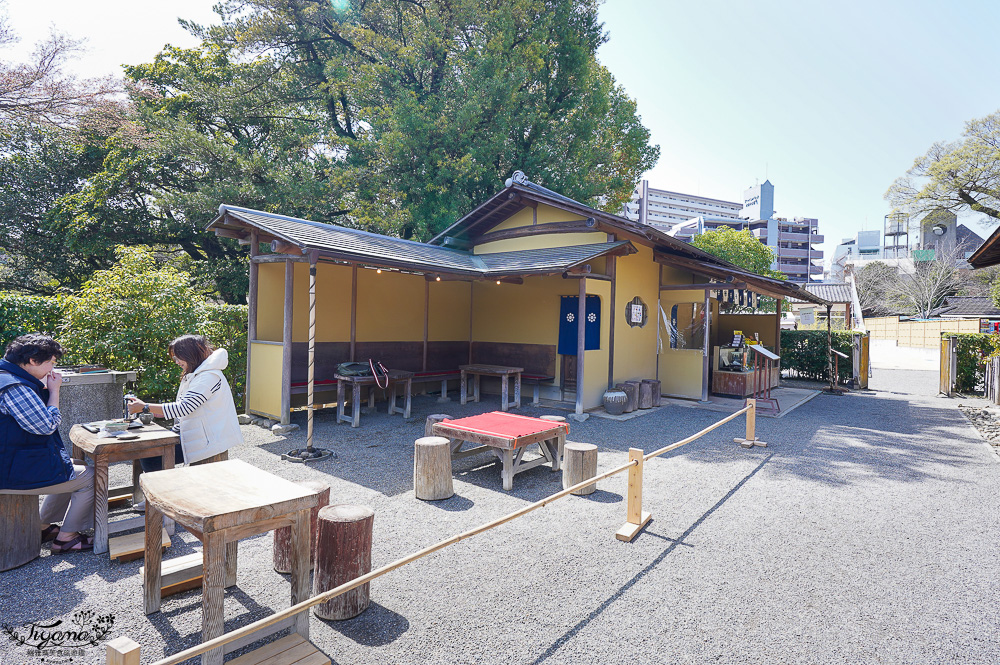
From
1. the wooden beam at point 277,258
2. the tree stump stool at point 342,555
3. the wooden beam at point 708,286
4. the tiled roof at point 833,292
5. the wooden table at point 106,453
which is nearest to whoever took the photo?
the tree stump stool at point 342,555

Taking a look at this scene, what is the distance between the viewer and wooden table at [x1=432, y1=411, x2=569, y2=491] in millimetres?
5211

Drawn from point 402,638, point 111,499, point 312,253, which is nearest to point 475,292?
point 312,253

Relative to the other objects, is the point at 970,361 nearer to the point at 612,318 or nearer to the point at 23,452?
the point at 612,318

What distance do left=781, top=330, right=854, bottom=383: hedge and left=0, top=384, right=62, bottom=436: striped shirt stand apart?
16774mm

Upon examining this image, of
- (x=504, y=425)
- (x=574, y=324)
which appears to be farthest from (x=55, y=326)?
(x=574, y=324)

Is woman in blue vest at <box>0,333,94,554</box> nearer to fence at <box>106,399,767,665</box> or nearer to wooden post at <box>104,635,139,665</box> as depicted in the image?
fence at <box>106,399,767,665</box>

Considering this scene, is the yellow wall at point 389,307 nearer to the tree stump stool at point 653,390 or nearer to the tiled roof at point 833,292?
the tree stump stool at point 653,390

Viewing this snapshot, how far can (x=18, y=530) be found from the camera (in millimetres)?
3332

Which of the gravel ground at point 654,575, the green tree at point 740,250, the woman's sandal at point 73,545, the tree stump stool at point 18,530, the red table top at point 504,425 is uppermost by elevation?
the green tree at point 740,250

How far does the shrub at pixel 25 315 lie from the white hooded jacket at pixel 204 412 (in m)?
4.61

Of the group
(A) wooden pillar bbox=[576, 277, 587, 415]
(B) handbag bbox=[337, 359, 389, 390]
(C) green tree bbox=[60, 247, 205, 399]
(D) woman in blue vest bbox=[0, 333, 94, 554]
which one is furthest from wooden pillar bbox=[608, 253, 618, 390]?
(D) woman in blue vest bbox=[0, 333, 94, 554]

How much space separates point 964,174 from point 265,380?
32.2 m

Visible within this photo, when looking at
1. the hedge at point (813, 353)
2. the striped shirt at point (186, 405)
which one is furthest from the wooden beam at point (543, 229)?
the hedge at point (813, 353)

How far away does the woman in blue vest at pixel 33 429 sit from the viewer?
3.10 metres
